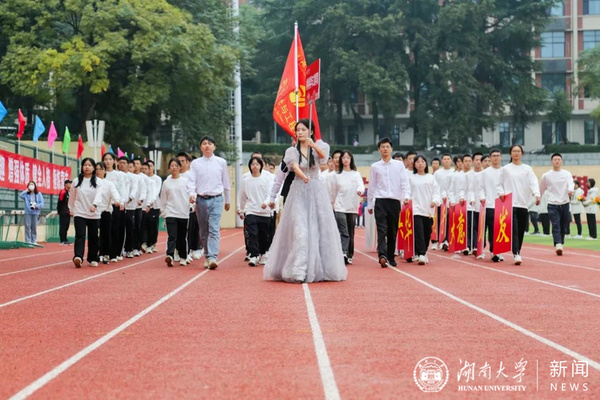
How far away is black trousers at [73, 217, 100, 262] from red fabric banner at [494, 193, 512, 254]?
622 cm

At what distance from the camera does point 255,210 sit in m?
15.7

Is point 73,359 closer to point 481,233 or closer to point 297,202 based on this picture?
point 297,202

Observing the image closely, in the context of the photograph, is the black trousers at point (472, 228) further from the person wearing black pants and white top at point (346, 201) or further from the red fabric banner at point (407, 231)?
the person wearing black pants and white top at point (346, 201)

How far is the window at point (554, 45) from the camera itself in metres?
69.7

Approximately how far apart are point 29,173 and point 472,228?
12.1 meters

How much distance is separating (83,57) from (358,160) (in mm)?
26567

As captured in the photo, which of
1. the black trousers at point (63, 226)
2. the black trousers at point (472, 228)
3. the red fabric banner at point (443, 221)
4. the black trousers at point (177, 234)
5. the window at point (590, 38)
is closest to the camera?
the black trousers at point (177, 234)

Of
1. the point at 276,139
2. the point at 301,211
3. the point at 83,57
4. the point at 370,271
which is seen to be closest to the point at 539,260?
the point at 370,271

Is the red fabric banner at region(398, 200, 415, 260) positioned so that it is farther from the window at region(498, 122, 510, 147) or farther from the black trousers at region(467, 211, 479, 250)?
the window at region(498, 122, 510, 147)

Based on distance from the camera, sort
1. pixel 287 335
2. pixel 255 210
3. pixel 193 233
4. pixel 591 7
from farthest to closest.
→ 1. pixel 591 7
2. pixel 193 233
3. pixel 255 210
4. pixel 287 335

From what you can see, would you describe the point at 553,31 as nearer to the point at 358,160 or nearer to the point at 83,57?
the point at 358,160

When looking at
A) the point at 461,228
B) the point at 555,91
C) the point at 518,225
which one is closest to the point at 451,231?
the point at 461,228

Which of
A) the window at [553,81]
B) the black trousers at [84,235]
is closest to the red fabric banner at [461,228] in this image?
the black trousers at [84,235]

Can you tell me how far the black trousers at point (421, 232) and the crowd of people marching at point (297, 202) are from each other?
0.02 m
